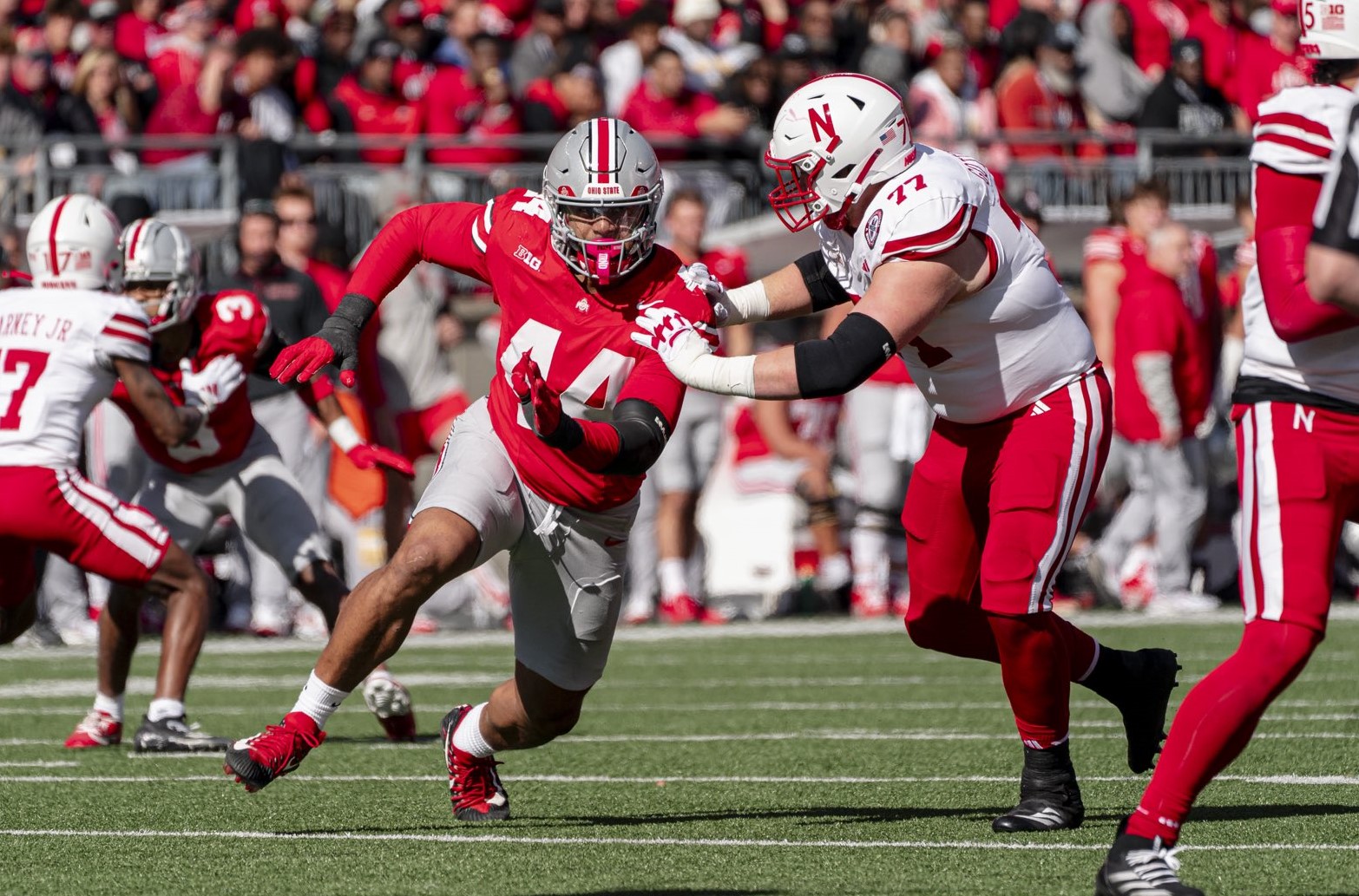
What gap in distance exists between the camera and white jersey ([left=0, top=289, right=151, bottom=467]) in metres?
6.97

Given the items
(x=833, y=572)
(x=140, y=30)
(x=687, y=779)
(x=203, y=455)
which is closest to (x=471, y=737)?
(x=687, y=779)

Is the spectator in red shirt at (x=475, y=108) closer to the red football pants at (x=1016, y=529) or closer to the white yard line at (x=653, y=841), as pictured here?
the red football pants at (x=1016, y=529)

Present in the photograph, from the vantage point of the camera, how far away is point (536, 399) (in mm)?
4777

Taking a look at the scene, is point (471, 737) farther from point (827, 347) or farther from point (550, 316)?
point (827, 347)

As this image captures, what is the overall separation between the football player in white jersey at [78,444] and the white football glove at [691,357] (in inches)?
99.4

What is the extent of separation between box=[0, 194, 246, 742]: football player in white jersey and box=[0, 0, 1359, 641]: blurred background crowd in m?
2.09

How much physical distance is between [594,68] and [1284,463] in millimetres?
11176

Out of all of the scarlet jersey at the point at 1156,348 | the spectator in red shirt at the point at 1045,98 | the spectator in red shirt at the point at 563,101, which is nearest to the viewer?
the scarlet jersey at the point at 1156,348

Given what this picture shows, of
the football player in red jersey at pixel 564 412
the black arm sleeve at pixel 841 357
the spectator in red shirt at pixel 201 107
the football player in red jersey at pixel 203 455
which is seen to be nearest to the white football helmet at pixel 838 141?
the football player in red jersey at pixel 564 412

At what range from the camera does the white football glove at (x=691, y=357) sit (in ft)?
15.6

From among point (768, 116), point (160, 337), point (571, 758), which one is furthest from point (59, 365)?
point (768, 116)

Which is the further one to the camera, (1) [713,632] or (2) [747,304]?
(1) [713,632]

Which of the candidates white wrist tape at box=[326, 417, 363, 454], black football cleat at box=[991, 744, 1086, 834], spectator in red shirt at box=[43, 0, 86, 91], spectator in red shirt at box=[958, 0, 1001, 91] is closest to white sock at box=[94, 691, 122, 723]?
white wrist tape at box=[326, 417, 363, 454]

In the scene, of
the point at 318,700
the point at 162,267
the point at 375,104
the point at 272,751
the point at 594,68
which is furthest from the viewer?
the point at 594,68
